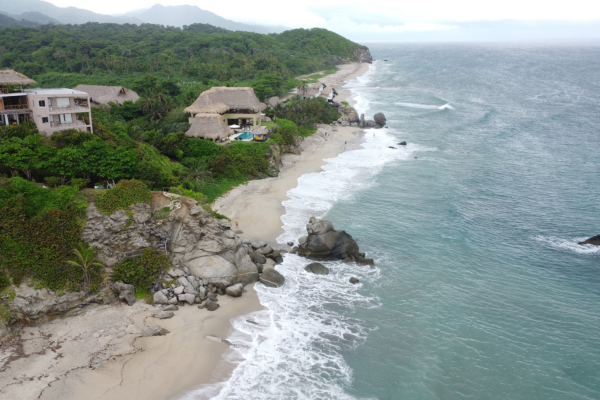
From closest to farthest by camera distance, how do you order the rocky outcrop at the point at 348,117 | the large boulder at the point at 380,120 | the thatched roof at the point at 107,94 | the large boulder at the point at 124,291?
the large boulder at the point at 124,291
the thatched roof at the point at 107,94
the large boulder at the point at 380,120
the rocky outcrop at the point at 348,117

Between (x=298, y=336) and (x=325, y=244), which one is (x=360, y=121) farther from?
(x=298, y=336)

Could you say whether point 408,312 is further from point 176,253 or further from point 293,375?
point 176,253

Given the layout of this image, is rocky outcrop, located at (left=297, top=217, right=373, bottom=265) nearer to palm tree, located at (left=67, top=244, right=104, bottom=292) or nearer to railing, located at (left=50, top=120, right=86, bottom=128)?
palm tree, located at (left=67, top=244, right=104, bottom=292)

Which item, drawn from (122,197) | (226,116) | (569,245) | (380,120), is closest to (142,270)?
(122,197)

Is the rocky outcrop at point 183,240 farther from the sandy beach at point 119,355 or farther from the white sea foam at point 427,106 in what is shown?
the white sea foam at point 427,106

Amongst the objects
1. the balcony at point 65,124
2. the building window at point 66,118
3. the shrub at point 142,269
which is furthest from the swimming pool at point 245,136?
the shrub at point 142,269

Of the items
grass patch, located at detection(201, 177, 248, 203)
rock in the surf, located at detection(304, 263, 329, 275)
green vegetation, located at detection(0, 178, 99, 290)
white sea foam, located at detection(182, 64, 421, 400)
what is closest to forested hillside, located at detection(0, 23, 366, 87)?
grass patch, located at detection(201, 177, 248, 203)
